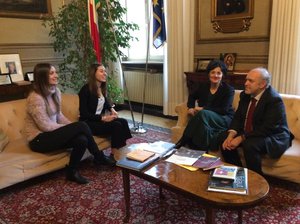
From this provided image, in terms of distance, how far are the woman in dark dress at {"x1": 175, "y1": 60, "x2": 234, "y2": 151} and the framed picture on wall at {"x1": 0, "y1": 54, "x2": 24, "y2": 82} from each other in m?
2.44

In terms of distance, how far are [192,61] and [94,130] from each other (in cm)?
204

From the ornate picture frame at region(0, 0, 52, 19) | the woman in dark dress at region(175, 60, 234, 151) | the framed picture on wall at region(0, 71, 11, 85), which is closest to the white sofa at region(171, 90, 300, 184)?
the woman in dark dress at region(175, 60, 234, 151)

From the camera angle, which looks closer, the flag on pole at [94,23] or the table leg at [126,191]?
the table leg at [126,191]

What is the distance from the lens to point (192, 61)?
4.18 metres

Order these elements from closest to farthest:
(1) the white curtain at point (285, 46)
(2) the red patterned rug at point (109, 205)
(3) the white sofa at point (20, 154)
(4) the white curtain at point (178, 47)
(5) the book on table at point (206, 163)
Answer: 1. (5) the book on table at point (206, 163)
2. (2) the red patterned rug at point (109, 205)
3. (3) the white sofa at point (20, 154)
4. (1) the white curtain at point (285, 46)
5. (4) the white curtain at point (178, 47)

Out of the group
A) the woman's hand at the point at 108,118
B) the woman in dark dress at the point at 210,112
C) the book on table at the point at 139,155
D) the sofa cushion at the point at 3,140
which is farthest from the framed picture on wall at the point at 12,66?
the book on table at the point at 139,155

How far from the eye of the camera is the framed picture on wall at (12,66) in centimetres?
380

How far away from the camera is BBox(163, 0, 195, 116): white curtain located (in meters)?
4.04

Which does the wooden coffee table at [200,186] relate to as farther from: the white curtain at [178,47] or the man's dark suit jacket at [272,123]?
the white curtain at [178,47]

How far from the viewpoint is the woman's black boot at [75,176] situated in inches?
98.0

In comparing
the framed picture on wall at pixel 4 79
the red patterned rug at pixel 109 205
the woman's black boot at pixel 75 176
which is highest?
the framed picture on wall at pixel 4 79

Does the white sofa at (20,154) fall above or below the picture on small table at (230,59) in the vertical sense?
below

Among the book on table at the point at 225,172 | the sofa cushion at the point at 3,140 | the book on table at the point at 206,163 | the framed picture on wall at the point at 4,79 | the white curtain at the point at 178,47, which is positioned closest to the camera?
the book on table at the point at 225,172

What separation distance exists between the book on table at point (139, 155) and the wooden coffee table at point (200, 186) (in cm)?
8
